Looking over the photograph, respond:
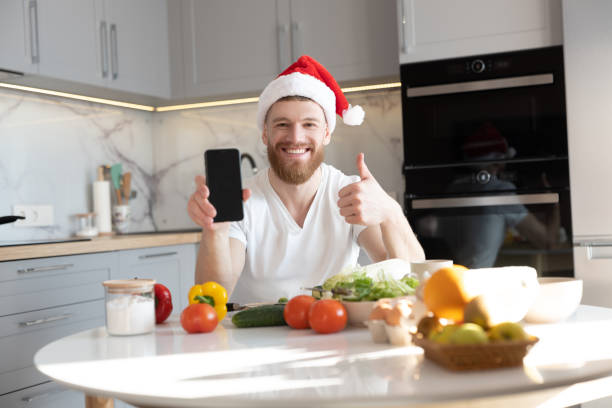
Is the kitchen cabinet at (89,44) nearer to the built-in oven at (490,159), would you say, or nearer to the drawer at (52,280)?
the drawer at (52,280)

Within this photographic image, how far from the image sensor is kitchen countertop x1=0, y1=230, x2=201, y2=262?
7.77 feet

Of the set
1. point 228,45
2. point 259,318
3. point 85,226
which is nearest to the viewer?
point 259,318

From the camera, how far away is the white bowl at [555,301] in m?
1.22

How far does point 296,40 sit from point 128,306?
251 cm

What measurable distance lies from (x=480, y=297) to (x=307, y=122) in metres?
1.33

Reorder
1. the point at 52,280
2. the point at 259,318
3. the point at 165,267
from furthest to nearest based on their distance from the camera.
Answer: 1. the point at 165,267
2. the point at 52,280
3. the point at 259,318

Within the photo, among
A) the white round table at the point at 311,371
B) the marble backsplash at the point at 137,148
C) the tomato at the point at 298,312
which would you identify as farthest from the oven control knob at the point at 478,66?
the tomato at the point at 298,312

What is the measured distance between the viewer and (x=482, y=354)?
2.93 ft

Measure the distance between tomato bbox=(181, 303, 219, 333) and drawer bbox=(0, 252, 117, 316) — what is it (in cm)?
136

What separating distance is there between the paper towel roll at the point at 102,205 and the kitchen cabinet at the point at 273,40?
76 centimetres

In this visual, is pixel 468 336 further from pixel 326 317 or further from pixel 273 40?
pixel 273 40

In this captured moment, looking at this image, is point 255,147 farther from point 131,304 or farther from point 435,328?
point 435,328

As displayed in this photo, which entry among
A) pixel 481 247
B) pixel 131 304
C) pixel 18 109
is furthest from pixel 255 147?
pixel 131 304

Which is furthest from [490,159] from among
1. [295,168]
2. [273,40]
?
[273,40]
